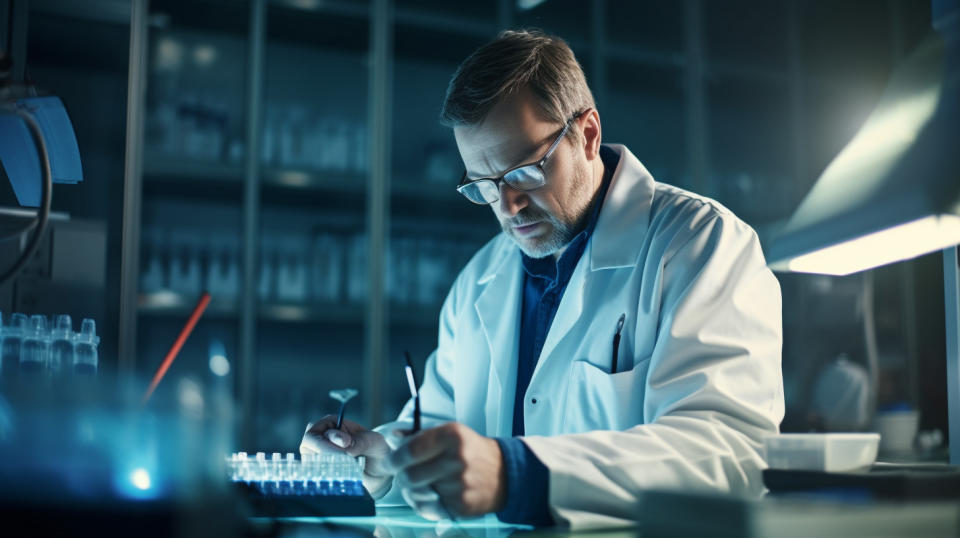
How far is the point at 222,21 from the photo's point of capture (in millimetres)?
3326

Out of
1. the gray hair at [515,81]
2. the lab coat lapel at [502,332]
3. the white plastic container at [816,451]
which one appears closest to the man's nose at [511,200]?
the gray hair at [515,81]

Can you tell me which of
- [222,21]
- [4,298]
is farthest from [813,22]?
[4,298]

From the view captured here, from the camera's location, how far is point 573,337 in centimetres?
149

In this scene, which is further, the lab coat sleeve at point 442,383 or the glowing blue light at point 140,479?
the lab coat sleeve at point 442,383

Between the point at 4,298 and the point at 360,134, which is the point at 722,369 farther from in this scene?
the point at 360,134

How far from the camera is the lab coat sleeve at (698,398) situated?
99cm

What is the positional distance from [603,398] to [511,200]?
1.34 feet

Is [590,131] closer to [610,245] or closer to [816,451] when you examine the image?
[610,245]

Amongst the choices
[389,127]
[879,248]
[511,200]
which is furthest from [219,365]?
[389,127]

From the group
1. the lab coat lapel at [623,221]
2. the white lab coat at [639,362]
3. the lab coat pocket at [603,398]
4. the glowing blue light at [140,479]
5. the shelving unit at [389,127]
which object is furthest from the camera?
the shelving unit at [389,127]

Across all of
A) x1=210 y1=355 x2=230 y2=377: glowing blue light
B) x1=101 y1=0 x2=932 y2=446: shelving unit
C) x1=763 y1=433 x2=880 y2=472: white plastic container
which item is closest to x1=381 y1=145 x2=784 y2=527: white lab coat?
x1=763 y1=433 x2=880 y2=472: white plastic container

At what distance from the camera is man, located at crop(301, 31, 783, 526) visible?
38.3 inches

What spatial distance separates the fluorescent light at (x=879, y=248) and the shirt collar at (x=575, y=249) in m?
0.56

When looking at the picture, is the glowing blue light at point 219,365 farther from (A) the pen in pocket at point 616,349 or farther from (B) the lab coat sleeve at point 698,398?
(A) the pen in pocket at point 616,349
